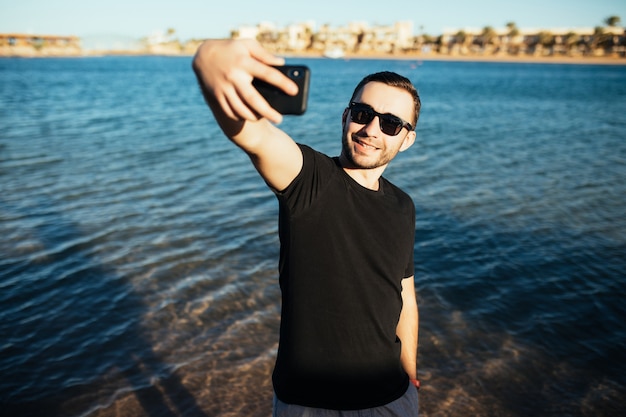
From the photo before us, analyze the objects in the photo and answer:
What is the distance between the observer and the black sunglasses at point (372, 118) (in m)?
2.28

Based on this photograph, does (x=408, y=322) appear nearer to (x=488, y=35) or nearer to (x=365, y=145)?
(x=365, y=145)

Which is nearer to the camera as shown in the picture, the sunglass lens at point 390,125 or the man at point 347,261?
the man at point 347,261

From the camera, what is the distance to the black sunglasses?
228 centimetres

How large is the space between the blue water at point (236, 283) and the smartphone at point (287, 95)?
4.37m

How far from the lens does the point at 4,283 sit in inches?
276

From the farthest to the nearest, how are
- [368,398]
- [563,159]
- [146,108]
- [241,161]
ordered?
[146,108] < [563,159] < [241,161] < [368,398]

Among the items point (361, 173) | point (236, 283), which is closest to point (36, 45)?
point (236, 283)

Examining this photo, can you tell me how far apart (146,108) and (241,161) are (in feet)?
55.4

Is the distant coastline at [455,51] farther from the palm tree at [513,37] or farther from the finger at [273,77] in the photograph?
the finger at [273,77]

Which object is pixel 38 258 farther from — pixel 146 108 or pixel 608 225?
pixel 146 108

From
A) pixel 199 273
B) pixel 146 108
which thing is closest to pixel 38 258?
pixel 199 273

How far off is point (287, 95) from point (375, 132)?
105 cm

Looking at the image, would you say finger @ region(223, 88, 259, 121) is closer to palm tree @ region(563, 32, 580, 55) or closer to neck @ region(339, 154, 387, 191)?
neck @ region(339, 154, 387, 191)

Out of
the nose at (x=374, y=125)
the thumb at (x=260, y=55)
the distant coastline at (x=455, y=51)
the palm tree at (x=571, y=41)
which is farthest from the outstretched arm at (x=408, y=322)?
the palm tree at (x=571, y=41)
